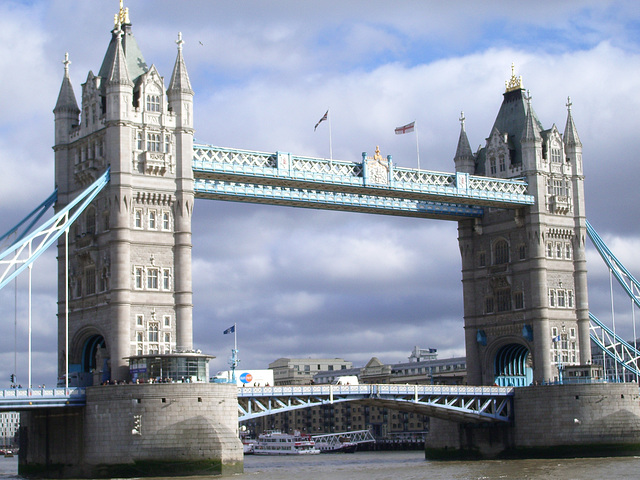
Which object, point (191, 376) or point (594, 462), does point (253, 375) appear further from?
point (594, 462)

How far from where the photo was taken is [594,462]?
83.7 metres

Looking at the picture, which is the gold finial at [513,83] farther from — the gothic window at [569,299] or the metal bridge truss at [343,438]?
the metal bridge truss at [343,438]

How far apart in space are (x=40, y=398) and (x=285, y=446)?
A: 77.1 m

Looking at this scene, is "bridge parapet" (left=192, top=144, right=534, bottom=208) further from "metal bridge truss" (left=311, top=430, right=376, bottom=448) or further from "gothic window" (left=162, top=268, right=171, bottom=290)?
"metal bridge truss" (left=311, top=430, right=376, bottom=448)

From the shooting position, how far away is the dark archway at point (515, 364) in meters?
99.2

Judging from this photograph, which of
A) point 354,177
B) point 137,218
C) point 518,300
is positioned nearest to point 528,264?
point 518,300

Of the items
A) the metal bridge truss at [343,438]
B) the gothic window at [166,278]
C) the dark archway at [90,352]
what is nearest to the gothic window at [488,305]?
the gothic window at [166,278]

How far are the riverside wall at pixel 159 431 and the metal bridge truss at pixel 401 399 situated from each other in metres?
5.37

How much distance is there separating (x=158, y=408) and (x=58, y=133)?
2338 centimetres

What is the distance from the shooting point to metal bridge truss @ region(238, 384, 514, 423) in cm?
7906

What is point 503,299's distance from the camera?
99.7 meters

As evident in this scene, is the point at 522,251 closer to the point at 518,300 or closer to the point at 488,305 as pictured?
the point at 518,300

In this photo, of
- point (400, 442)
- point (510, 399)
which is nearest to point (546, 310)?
point (510, 399)

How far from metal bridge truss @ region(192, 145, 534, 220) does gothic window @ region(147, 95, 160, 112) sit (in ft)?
13.8
